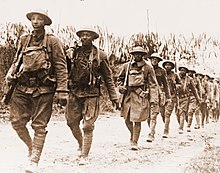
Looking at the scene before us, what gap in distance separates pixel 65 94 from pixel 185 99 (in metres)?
8.11

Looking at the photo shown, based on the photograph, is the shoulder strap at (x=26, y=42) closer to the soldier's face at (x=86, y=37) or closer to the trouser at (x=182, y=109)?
the soldier's face at (x=86, y=37)

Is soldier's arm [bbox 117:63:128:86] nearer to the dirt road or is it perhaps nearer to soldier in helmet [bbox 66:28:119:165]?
the dirt road

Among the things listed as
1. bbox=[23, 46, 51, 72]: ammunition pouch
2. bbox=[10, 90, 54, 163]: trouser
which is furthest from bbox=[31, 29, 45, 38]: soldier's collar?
bbox=[10, 90, 54, 163]: trouser

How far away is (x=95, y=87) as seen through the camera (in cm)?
775

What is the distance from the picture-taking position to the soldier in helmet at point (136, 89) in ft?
32.2

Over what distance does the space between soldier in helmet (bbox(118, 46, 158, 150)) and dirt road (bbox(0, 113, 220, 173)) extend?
2.04 ft

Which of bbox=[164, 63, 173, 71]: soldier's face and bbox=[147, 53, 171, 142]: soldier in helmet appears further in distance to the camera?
bbox=[164, 63, 173, 71]: soldier's face

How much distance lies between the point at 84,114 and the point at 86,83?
49 cm

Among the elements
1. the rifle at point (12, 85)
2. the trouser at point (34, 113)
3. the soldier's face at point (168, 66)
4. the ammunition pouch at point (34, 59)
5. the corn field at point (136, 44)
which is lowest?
the trouser at point (34, 113)

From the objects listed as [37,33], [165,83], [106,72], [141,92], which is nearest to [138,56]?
[141,92]

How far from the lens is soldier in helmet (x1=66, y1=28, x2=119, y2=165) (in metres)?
7.58

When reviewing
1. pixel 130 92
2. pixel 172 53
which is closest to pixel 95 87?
pixel 130 92

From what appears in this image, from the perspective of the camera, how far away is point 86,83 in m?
7.66

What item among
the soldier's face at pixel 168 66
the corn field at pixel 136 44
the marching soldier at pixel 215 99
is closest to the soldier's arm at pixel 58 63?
the soldier's face at pixel 168 66
